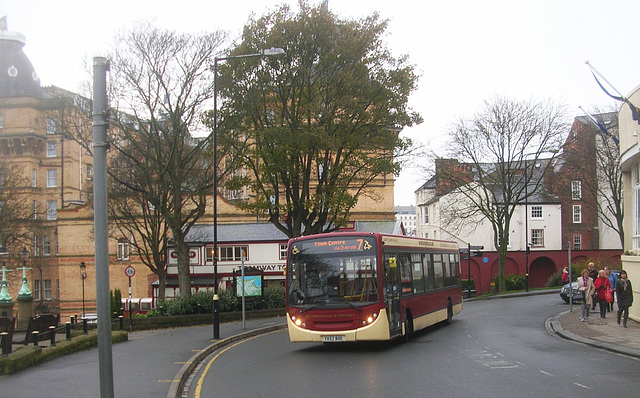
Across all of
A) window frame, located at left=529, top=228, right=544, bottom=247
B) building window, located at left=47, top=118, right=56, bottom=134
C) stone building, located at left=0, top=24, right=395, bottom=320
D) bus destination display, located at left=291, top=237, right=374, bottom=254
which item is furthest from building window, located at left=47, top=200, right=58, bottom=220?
bus destination display, located at left=291, top=237, right=374, bottom=254

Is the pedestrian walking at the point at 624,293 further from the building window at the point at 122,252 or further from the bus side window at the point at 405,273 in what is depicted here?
the building window at the point at 122,252

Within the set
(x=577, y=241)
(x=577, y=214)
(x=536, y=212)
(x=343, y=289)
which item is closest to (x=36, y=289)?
(x=536, y=212)

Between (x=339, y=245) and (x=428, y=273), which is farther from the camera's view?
(x=428, y=273)

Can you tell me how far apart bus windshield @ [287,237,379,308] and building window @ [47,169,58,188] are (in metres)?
58.0

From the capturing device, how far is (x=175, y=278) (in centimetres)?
5431

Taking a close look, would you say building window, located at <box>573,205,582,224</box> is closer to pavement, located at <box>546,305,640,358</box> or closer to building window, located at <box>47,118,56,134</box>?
pavement, located at <box>546,305,640,358</box>

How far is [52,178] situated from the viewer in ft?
223

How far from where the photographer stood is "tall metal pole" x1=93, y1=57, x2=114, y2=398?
7.39 meters

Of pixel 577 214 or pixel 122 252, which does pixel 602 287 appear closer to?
pixel 122 252

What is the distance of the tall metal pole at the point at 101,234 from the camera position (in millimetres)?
7393

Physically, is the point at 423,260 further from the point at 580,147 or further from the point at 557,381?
the point at 580,147

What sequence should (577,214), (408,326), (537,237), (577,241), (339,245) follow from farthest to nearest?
(577,214) → (577,241) → (537,237) → (408,326) → (339,245)

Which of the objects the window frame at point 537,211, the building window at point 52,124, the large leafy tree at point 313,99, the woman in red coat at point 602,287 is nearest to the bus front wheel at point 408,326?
the woman in red coat at point 602,287

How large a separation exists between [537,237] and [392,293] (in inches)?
2144
